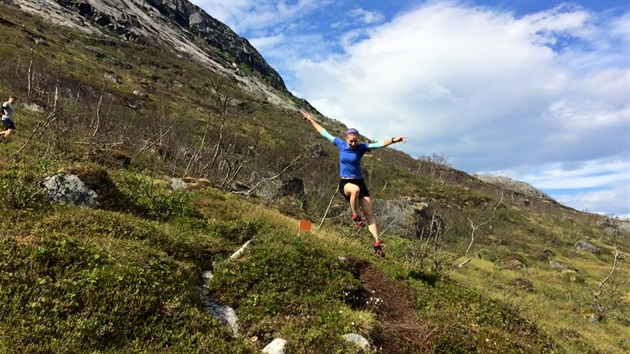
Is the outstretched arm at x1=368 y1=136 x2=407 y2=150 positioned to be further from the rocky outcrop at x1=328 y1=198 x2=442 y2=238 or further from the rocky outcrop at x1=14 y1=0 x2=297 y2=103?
the rocky outcrop at x1=14 y1=0 x2=297 y2=103

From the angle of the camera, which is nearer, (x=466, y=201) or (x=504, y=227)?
(x=504, y=227)

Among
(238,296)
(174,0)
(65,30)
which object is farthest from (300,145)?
(174,0)

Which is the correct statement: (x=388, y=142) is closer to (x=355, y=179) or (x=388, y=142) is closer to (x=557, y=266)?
(x=355, y=179)

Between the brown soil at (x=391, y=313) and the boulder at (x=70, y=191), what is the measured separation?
6.15 meters

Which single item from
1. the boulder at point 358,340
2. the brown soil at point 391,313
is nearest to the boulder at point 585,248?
the brown soil at point 391,313

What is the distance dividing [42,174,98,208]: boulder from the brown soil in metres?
6.15

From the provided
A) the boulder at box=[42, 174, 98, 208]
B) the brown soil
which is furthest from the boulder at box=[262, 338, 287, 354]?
the boulder at box=[42, 174, 98, 208]

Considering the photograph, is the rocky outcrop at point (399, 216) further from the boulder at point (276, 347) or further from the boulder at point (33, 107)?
the boulder at point (276, 347)

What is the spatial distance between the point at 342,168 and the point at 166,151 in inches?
996

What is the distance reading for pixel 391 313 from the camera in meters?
8.40

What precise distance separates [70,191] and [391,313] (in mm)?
7175

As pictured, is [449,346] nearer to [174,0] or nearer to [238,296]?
[238,296]

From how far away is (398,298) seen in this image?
9141mm

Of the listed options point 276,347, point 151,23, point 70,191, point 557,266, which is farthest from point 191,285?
point 151,23
